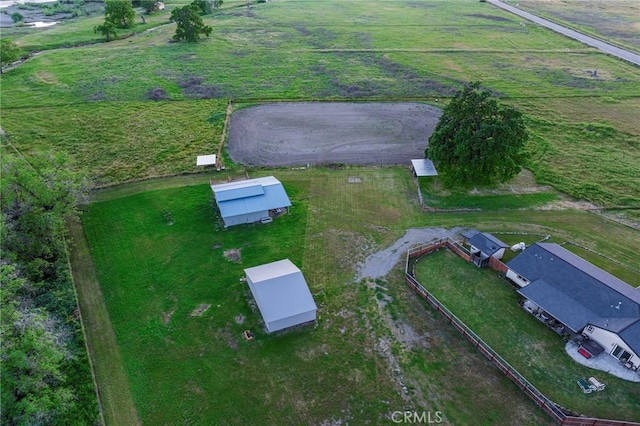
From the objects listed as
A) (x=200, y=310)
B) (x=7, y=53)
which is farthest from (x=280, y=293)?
(x=7, y=53)

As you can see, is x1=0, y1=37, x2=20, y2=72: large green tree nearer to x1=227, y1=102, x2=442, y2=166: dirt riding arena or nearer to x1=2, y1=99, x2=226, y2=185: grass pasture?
x1=2, y1=99, x2=226, y2=185: grass pasture

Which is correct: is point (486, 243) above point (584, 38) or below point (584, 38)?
below

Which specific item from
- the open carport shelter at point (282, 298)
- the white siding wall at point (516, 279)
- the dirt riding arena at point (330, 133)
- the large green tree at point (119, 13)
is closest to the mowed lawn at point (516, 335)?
the white siding wall at point (516, 279)

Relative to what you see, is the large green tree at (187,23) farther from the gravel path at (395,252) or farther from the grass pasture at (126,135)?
the gravel path at (395,252)

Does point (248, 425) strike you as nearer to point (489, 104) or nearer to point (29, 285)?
point (29, 285)

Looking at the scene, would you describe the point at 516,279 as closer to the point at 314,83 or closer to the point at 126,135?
the point at 126,135

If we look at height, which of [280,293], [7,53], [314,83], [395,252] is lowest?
[395,252]
